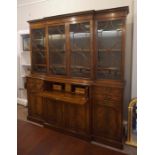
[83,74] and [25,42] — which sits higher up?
[25,42]

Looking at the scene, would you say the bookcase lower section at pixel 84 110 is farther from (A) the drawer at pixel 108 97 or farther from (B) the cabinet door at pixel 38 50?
(B) the cabinet door at pixel 38 50

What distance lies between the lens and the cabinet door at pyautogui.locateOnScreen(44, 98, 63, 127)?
9.32ft

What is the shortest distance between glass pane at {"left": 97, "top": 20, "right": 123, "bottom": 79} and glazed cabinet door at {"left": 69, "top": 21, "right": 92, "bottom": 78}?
18 centimetres

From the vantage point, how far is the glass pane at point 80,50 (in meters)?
2.61

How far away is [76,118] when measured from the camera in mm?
2684

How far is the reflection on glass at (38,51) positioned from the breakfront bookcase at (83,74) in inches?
0.8

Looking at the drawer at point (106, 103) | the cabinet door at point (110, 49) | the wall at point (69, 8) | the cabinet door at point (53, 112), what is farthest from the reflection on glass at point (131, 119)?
the cabinet door at point (53, 112)

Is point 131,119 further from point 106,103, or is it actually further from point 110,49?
point 110,49

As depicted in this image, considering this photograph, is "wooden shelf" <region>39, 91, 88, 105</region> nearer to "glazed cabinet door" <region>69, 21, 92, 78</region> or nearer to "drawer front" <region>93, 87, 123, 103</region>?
"drawer front" <region>93, 87, 123, 103</region>

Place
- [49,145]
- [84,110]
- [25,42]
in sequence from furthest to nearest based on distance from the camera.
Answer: [25,42]
[84,110]
[49,145]

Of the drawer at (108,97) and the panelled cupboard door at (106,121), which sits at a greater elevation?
the drawer at (108,97)

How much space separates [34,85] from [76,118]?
1102mm

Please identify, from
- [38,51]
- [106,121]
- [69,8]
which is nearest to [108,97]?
[106,121]
